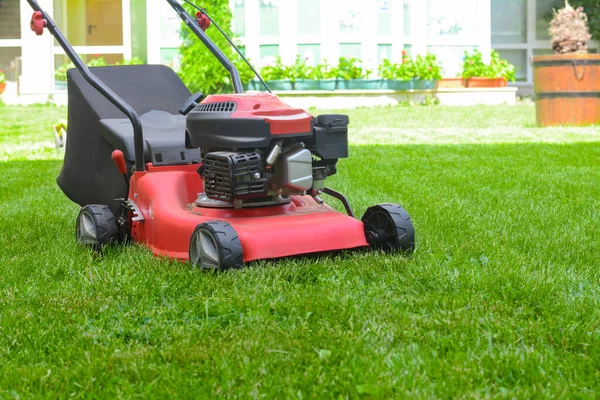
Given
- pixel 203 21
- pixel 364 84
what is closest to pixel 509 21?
pixel 364 84

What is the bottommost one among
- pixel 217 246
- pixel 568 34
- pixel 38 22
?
pixel 217 246

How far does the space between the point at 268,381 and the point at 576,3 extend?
14580 mm

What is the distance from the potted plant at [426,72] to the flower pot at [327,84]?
1236 mm

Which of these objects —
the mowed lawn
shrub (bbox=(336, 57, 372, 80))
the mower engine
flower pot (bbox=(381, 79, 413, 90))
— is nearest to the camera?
the mowed lawn

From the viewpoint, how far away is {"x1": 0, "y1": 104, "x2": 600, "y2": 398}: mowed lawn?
184 centimetres

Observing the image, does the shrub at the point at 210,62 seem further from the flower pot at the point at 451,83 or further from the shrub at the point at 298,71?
the flower pot at the point at 451,83

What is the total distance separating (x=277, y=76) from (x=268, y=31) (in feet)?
2.30

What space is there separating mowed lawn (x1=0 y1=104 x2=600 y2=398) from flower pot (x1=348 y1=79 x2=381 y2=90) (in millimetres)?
8637

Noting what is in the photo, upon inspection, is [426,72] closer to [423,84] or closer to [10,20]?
[423,84]

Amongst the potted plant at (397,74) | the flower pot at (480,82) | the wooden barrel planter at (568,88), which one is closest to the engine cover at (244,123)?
the wooden barrel planter at (568,88)

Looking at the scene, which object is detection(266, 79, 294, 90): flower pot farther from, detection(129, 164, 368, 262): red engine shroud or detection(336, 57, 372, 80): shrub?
detection(129, 164, 368, 262): red engine shroud

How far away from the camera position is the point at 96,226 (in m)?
3.14

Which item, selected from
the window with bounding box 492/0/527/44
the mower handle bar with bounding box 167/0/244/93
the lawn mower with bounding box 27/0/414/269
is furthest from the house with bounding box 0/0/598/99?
the lawn mower with bounding box 27/0/414/269

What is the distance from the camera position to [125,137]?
3.27m
